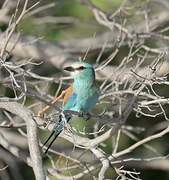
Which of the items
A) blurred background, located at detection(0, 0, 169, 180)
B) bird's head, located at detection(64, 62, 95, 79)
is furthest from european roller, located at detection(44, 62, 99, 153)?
blurred background, located at detection(0, 0, 169, 180)

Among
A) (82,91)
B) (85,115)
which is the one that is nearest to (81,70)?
(82,91)

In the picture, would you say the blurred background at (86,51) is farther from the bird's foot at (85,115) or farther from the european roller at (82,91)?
the bird's foot at (85,115)

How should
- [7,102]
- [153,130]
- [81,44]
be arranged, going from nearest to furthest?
[7,102]
[81,44]
[153,130]

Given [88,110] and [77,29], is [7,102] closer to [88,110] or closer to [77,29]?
[88,110]

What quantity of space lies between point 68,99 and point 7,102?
521 mm

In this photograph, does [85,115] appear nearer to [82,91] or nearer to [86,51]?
[82,91]

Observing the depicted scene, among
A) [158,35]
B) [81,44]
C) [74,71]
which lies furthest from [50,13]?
[74,71]

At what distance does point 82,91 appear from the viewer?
4340 millimetres

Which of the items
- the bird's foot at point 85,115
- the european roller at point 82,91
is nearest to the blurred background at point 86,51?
the european roller at point 82,91

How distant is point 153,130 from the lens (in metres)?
6.88

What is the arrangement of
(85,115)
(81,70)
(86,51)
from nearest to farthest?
(85,115) < (81,70) < (86,51)

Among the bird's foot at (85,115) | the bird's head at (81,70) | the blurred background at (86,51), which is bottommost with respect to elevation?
the blurred background at (86,51)

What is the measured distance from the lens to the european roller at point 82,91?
Answer: 4.26m

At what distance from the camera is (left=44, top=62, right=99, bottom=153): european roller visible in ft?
14.0
